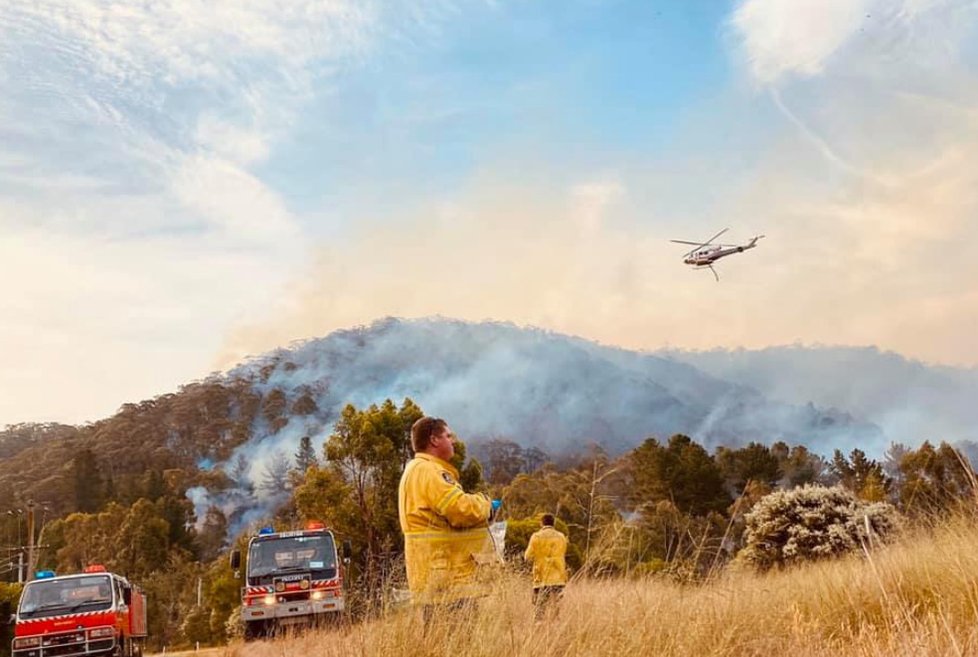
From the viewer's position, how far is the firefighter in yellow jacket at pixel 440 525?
6.11 m

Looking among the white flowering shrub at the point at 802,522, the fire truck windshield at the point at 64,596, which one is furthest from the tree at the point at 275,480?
the fire truck windshield at the point at 64,596

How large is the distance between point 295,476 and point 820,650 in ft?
154

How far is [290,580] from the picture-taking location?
67.5 ft

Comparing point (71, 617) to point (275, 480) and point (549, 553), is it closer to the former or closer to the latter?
point (549, 553)

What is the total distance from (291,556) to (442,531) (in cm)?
1548

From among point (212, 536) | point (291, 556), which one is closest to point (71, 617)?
point (291, 556)

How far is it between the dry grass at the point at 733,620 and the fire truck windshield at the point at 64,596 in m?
12.2

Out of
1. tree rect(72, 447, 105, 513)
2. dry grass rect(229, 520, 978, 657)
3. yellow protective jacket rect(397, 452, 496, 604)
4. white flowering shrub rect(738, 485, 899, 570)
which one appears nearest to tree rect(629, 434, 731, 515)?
white flowering shrub rect(738, 485, 899, 570)

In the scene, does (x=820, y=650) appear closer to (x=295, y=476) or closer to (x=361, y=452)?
(x=361, y=452)

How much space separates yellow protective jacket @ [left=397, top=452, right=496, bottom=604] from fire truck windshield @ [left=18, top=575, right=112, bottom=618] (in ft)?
46.8

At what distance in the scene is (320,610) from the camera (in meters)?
20.0

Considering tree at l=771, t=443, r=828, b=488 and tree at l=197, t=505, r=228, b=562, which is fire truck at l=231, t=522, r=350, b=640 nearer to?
tree at l=771, t=443, r=828, b=488

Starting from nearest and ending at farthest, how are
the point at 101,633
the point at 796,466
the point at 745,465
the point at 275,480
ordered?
the point at 101,633 → the point at 745,465 → the point at 796,466 → the point at 275,480

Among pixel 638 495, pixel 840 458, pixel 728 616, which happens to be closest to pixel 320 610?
pixel 728 616
